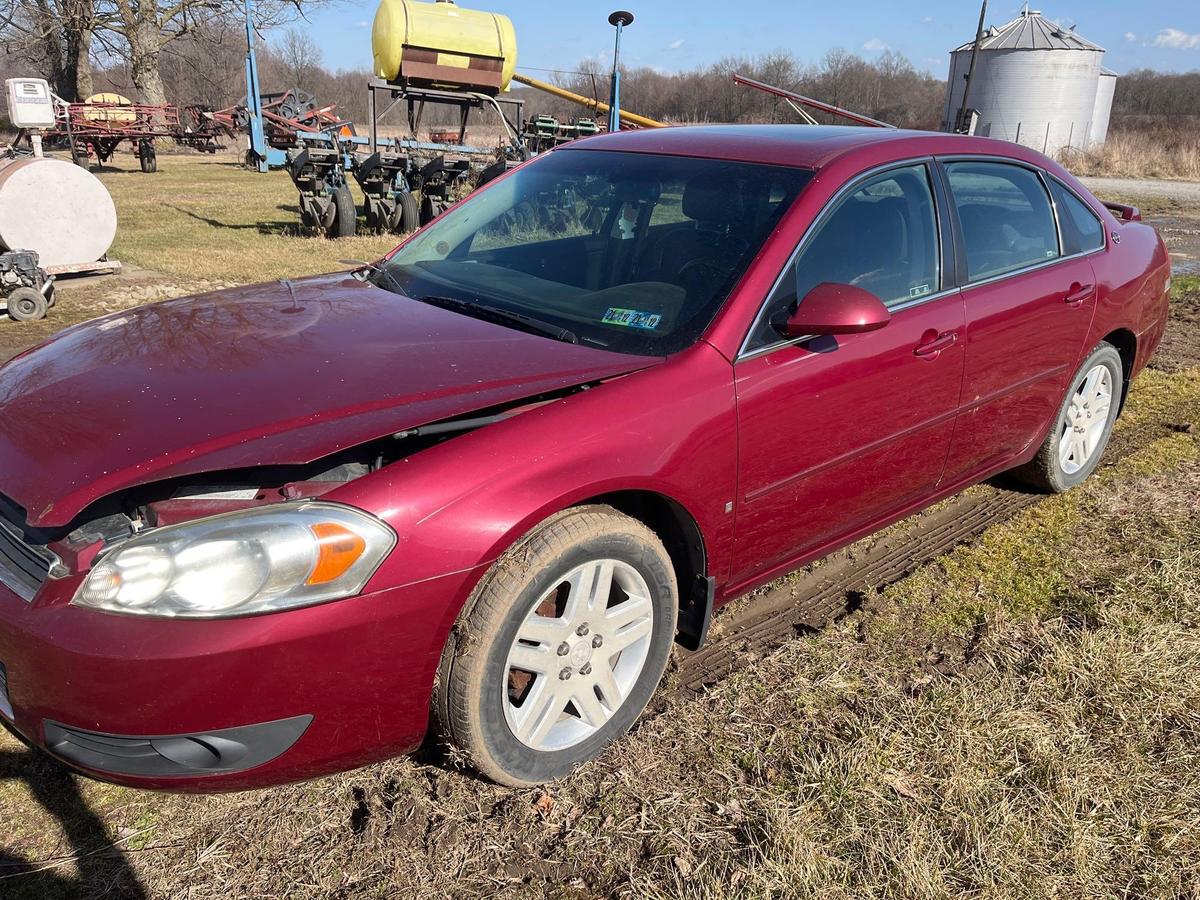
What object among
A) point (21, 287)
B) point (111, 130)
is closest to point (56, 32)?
point (111, 130)

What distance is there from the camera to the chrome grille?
191cm

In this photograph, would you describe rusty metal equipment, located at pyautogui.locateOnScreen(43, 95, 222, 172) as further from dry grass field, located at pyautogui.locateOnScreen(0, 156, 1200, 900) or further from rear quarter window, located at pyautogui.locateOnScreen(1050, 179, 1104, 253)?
dry grass field, located at pyautogui.locateOnScreen(0, 156, 1200, 900)

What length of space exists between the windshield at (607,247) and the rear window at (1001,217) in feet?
3.01

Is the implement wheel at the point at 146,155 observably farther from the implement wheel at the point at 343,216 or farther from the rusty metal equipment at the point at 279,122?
the implement wheel at the point at 343,216

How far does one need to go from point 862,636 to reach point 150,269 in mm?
9820

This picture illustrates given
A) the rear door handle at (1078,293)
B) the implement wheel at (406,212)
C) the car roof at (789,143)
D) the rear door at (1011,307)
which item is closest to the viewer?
the car roof at (789,143)

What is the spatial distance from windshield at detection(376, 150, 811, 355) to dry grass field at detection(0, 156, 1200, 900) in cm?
121

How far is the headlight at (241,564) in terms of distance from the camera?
1.80 meters

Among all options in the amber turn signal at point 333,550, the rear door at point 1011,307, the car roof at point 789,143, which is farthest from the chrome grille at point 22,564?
the rear door at point 1011,307

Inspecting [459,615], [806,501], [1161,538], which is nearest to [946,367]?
[806,501]

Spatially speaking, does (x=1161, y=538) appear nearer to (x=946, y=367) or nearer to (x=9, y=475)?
(x=946, y=367)

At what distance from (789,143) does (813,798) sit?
2196mm

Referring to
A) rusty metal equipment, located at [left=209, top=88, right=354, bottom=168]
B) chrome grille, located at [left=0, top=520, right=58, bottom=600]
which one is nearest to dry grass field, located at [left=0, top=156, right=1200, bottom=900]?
chrome grille, located at [left=0, top=520, right=58, bottom=600]

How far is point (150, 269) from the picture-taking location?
10.1m
